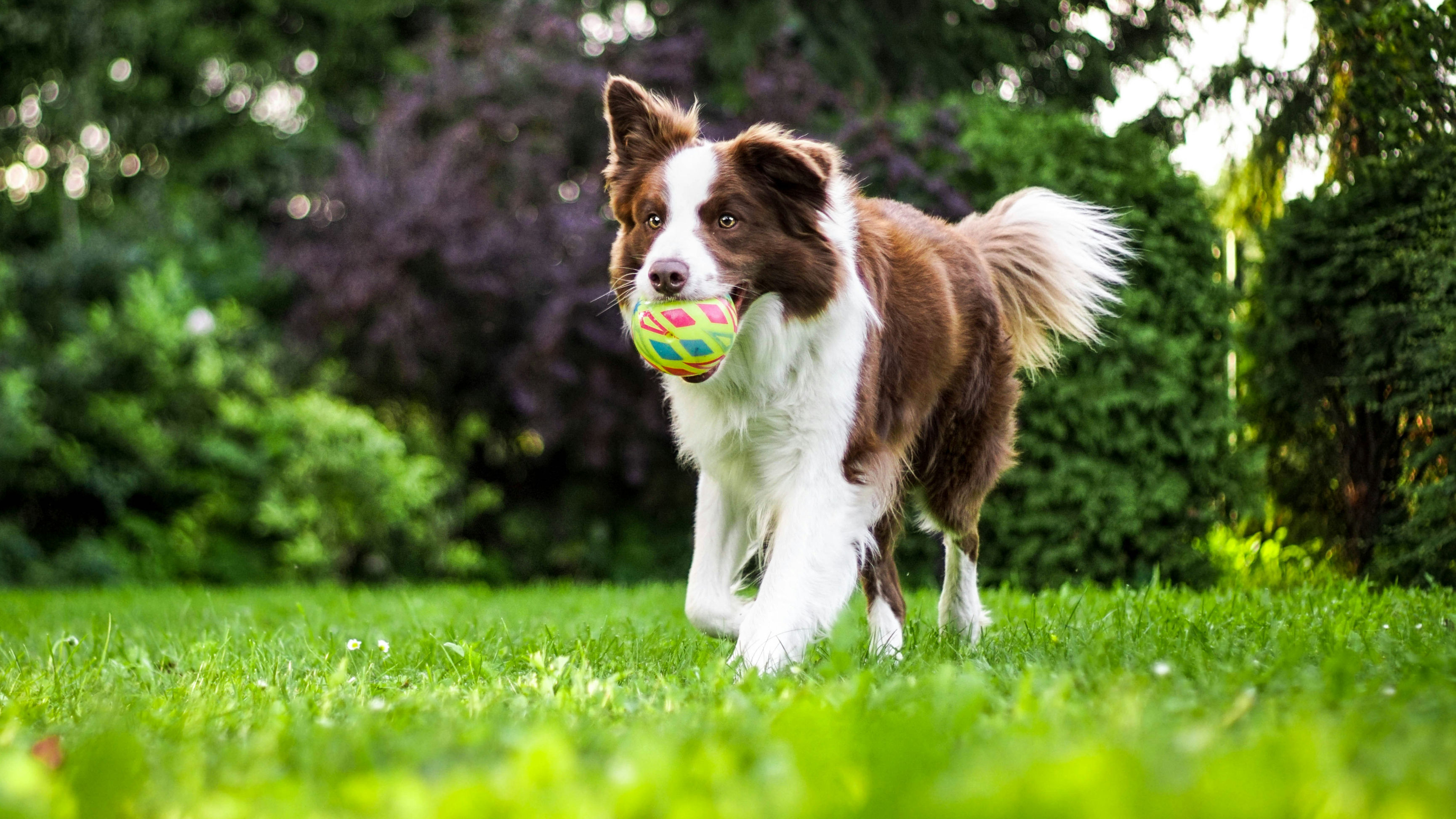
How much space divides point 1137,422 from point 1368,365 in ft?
4.57

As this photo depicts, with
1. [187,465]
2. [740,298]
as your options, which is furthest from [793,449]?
[187,465]

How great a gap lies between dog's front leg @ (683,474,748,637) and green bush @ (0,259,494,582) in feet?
19.2

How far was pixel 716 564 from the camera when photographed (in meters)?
3.86

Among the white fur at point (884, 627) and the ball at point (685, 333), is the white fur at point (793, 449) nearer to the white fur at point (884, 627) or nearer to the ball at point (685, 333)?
the ball at point (685, 333)

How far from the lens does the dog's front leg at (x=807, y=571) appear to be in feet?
10.9

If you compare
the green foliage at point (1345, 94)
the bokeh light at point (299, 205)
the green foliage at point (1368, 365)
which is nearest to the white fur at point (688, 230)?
the green foliage at point (1345, 94)

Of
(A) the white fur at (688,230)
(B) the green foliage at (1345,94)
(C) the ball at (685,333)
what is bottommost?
(C) the ball at (685,333)

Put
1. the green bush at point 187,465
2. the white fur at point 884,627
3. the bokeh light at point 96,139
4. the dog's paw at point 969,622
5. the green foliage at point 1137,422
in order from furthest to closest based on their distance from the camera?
the bokeh light at point 96,139, the green bush at point 187,465, the green foliage at point 1137,422, the dog's paw at point 969,622, the white fur at point 884,627

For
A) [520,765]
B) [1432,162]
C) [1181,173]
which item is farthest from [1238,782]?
[1181,173]

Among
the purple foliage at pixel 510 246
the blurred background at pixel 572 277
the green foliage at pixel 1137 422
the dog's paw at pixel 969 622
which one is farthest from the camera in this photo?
the purple foliage at pixel 510 246

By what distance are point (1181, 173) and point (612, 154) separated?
4608 mm

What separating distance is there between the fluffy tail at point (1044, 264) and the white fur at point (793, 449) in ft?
3.95

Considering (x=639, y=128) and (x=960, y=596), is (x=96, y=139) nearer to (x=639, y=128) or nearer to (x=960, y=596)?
(x=639, y=128)

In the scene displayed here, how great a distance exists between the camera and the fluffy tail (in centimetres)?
475
